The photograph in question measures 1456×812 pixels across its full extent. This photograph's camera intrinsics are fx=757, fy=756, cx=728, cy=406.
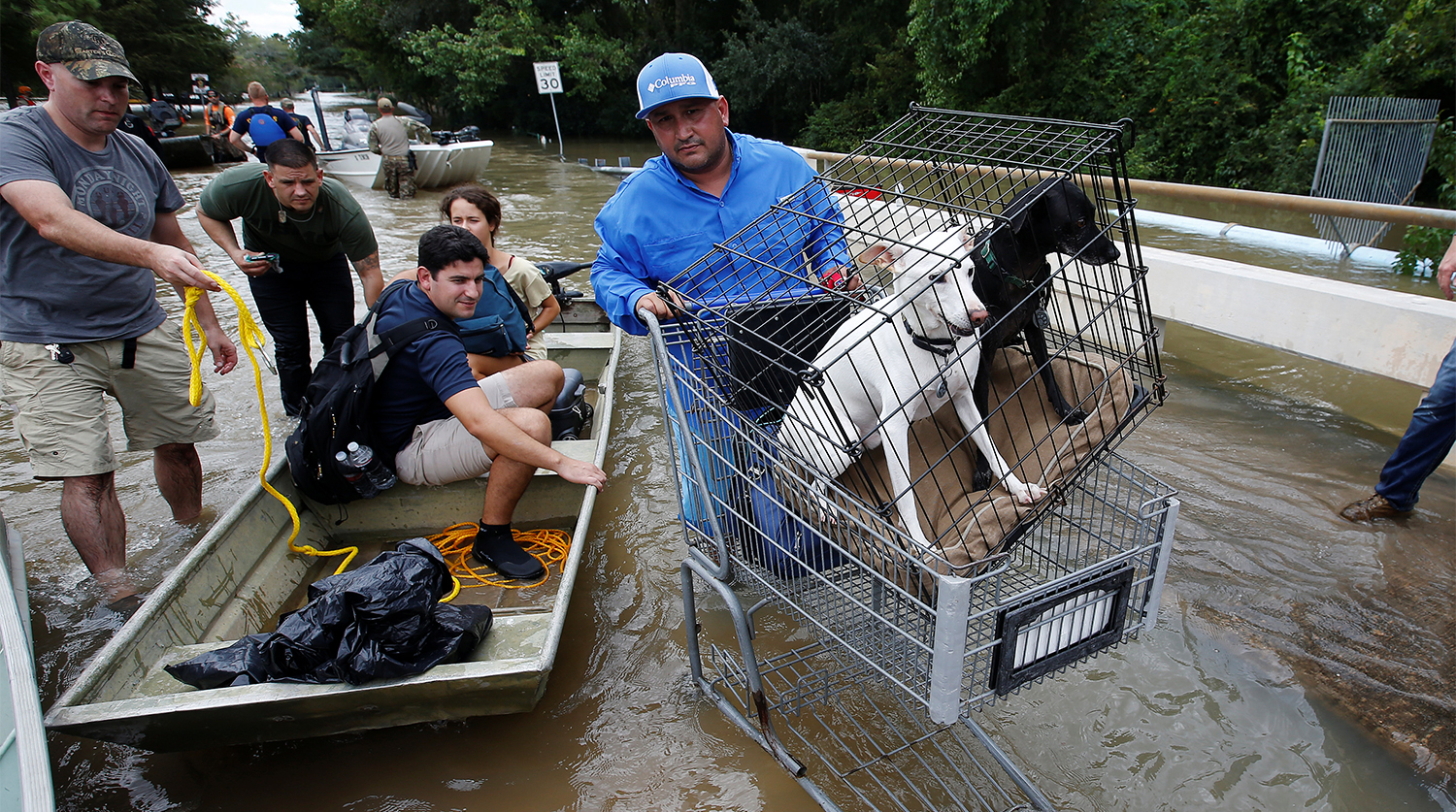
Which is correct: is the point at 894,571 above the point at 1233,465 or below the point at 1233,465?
above

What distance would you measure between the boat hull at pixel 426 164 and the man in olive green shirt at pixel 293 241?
Answer: 11383 millimetres

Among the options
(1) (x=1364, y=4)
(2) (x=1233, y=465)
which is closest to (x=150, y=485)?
(2) (x=1233, y=465)

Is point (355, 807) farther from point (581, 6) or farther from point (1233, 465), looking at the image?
point (581, 6)

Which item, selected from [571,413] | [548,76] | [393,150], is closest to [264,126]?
[571,413]

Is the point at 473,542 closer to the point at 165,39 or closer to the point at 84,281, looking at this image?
the point at 84,281

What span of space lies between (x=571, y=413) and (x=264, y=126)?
4835 mm

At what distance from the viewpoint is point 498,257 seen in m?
4.78

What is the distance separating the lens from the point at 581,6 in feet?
93.0

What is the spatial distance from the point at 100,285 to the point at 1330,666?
5.19m

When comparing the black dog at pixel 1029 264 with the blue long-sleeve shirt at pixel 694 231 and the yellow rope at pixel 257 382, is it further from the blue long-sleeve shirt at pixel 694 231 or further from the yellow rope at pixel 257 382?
the yellow rope at pixel 257 382

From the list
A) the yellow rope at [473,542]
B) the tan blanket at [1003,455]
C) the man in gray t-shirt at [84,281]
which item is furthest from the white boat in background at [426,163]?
the tan blanket at [1003,455]

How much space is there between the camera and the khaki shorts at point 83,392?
3.08 metres

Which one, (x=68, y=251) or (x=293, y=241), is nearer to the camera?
(x=68, y=251)

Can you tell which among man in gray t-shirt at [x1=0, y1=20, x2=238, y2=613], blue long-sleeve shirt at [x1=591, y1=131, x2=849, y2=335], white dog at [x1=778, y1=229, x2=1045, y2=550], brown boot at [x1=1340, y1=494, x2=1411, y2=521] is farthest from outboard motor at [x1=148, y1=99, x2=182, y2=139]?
brown boot at [x1=1340, y1=494, x2=1411, y2=521]
